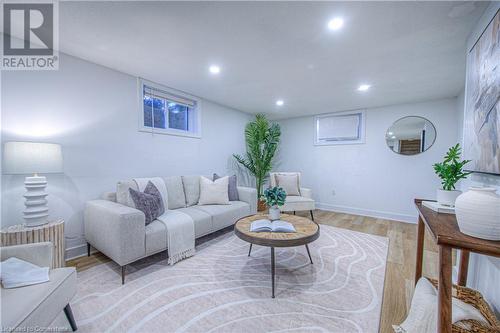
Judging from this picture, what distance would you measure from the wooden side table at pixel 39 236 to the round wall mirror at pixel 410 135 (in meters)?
5.09

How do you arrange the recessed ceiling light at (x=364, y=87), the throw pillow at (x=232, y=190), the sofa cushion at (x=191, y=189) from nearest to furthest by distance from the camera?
the recessed ceiling light at (x=364, y=87) < the sofa cushion at (x=191, y=189) < the throw pillow at (x=232, y=190)

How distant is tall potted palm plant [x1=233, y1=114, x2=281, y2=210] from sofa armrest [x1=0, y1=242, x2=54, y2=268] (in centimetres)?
344

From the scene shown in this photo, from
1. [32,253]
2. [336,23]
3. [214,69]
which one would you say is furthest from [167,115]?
[336,23]

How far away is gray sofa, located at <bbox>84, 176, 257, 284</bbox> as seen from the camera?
74.4 inches

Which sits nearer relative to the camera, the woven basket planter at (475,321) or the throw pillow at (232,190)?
the woven basket planter at (475,321)

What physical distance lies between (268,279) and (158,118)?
2.73m

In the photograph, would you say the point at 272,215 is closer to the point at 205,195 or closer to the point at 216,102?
the point at 205,195

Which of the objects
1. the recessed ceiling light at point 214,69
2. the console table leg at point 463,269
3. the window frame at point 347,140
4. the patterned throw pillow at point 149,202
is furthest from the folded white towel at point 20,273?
the window frame at point 347,140

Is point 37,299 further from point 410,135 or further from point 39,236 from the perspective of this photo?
point 410,135

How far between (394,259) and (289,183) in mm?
2072

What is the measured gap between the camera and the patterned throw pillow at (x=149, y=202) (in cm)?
219

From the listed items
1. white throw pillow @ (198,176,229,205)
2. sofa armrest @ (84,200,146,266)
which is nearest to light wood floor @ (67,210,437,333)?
sofa armrest @ (84,200,146,266)

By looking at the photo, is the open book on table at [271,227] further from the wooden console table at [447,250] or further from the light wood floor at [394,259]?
the wooden console table at [447,250]

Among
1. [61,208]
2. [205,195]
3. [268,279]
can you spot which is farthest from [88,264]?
[268,279]
